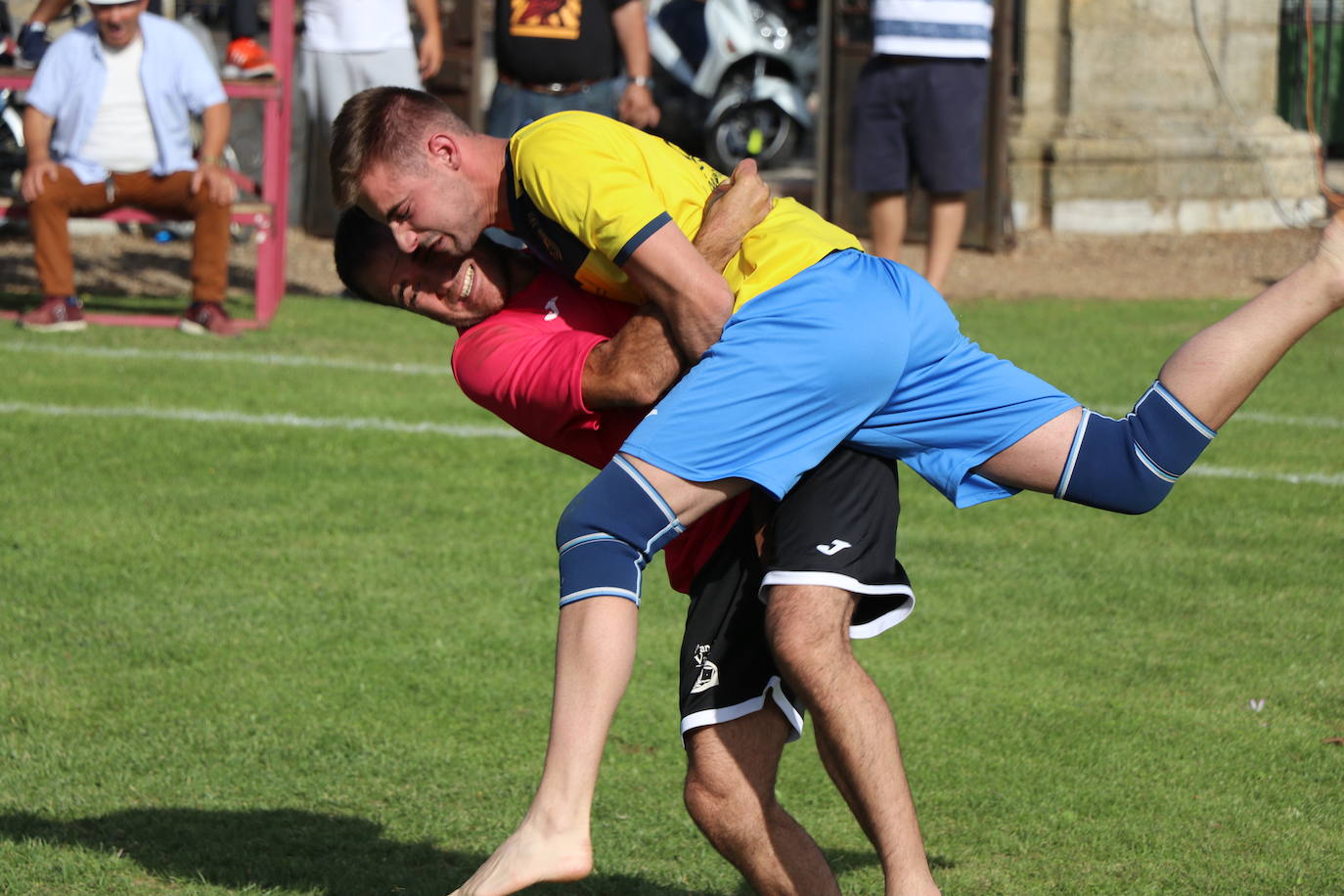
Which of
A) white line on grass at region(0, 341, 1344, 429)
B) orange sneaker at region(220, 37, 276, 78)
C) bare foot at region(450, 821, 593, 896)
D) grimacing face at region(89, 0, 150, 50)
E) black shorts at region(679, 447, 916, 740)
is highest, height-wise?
grimacing face at region(89, 0, 150, 50)

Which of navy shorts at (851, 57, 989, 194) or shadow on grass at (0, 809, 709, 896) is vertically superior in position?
navy shorts at (851, 57, 989, 194)

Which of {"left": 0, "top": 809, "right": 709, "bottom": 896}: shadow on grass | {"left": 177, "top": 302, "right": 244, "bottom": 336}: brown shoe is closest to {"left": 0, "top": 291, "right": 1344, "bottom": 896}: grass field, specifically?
{"left": 0, "top": 809, "right": 709, "bottom": 896}: shadow on grass

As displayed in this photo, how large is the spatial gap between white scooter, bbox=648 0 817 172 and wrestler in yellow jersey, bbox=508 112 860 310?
14.9 meters

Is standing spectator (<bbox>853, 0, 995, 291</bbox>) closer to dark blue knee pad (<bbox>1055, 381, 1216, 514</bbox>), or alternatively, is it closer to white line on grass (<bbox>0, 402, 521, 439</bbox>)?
white line on grass (<bbox>0, 402, 521, 439</bbox>)

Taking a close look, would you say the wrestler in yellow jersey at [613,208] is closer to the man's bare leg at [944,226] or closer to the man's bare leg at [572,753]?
the man's bare leg at [572,753]

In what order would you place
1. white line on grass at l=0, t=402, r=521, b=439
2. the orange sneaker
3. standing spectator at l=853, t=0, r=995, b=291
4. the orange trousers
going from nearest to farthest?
white line on grass at l=0, t=402, r=521, b=439, the orange trousers, standing spectator at l=853, t=0, r=995, b=291, the orange sneaker

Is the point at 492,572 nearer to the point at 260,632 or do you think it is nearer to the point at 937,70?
the point at 260,632

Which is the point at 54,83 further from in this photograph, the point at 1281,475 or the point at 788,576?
the point at 788,576

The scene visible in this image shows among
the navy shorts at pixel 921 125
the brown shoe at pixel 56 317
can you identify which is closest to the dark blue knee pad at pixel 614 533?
the navy shorts at pixel 921 125

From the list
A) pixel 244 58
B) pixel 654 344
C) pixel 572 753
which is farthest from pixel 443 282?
pixel 244 58

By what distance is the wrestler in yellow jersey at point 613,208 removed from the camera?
9.96ft

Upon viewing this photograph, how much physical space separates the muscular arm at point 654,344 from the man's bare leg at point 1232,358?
0.63 meters

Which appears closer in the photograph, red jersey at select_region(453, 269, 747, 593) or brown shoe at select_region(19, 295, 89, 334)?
red jersey at select_region(453, 269, 747, 593)

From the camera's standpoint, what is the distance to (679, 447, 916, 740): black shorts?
10.6 feet
